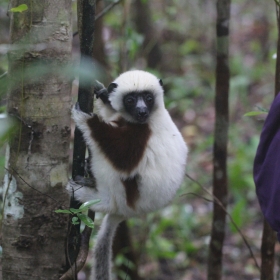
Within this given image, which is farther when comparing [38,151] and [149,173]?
[149,173]

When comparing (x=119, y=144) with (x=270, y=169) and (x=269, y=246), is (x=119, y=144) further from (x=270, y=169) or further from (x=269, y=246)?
(x=269, y=246)

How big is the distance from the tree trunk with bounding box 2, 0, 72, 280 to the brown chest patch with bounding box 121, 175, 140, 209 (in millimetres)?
554

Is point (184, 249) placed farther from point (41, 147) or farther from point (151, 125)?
point (41, 147)

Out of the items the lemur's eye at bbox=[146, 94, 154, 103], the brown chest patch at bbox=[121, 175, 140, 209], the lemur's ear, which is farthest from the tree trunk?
the lemur's eye at bbox=[146, 94, 154, 103]

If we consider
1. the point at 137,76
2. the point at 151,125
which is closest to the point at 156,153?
the point at 151,125

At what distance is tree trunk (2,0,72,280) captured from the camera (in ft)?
7.62

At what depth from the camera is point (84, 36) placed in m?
2.35

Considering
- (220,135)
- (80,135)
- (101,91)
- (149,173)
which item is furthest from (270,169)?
(220,135)

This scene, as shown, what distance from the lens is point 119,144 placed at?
294 centimetres

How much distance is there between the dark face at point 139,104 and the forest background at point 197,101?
41 cm

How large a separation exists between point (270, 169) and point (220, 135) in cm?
143

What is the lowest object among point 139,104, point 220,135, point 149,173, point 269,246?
point 269,246

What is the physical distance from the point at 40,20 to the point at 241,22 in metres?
11.6

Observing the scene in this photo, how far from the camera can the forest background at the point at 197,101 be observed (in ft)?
17.5
